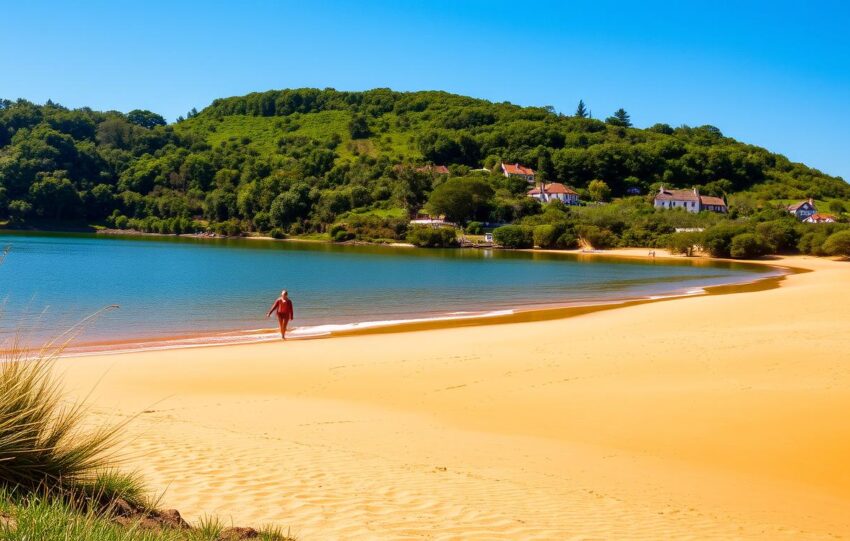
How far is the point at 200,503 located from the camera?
617 cm

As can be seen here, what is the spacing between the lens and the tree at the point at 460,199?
115 meters

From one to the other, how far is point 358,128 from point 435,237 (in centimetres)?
7929

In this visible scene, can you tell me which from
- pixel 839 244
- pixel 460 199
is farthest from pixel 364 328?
pixel 460 199

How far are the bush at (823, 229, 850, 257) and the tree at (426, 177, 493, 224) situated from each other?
56.2 m

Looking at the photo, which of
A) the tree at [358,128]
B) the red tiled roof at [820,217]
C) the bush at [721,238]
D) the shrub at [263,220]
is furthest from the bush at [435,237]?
the tree at [358,128]

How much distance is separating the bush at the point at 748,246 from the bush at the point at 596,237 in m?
19.9

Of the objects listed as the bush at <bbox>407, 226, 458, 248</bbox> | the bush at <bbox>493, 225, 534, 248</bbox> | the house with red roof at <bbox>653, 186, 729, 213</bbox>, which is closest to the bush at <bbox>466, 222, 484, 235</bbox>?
the bush at <bbox>407, 226, 458, 248</bbox>

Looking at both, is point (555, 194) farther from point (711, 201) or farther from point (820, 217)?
point (820, 217)

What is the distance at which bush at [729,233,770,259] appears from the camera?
271ft

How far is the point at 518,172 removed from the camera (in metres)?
147

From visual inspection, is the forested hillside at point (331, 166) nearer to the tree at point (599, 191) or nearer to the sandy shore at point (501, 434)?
the tree at point (599, 191)

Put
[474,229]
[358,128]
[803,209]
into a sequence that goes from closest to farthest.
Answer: [474,229] → [803,209] → [358,128]

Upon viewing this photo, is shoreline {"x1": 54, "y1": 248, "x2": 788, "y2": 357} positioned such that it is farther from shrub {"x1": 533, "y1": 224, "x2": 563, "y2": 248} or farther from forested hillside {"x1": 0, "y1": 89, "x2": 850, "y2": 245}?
forested hillside {"x1": 0, "y1": 89, "x2": 850, "y2": 245}

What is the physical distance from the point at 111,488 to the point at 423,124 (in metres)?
185
